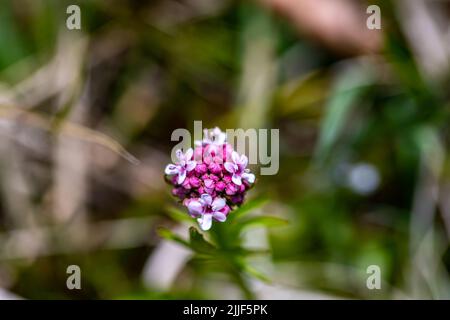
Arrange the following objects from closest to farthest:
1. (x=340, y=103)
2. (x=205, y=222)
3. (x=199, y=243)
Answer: (x=205, y=222)
(x=199, y=243)
(x=340, y=103)

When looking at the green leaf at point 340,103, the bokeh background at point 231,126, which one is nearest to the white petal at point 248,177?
the bokeh background at point 231,126

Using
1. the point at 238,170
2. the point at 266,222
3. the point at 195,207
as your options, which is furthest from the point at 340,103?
the point at 195,207

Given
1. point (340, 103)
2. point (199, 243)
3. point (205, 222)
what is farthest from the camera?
point (340, 103)

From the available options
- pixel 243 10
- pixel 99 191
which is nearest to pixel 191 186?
pixel 99 191

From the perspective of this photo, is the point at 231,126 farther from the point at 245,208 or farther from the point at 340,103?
the point at 245,208

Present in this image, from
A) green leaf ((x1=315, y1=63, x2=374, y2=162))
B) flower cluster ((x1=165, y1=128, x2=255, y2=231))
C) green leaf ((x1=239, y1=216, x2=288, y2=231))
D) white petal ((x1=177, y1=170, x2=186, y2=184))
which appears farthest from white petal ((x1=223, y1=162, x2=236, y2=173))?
green leaf ((x1=315, y1=63, x2=374, y2=162))
